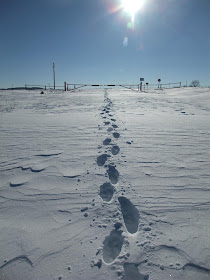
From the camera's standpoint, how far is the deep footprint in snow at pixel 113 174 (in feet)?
7.84

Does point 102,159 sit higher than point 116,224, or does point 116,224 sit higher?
point 102,159

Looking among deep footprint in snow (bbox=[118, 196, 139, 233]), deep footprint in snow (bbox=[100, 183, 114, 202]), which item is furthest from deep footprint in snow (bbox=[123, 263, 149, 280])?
deep footprint in snow (bbox=[100, 183, 114, 202])

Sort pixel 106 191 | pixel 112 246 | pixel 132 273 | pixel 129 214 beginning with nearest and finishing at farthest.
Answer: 1. pixel 132 273
2. pixel 112 246
3. pixel 129 214
4. pixel 106 191

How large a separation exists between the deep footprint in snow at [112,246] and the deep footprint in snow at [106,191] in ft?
1.49

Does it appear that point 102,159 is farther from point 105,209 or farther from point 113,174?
point 105,209

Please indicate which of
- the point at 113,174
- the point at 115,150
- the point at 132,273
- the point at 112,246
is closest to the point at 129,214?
the point at 112,246

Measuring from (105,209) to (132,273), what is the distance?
638mm

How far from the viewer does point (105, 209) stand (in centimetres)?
187

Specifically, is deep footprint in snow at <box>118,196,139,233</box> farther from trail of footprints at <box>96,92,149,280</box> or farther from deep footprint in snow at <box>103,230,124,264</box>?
deep footprint in snow at <box>103,230,124,264</box>

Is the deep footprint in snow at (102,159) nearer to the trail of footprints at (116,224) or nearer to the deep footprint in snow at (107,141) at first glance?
the trail of footprints at (116,224)

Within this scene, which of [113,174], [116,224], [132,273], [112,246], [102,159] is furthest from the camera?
[102,159]

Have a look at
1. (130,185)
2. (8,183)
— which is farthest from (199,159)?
(8,183)

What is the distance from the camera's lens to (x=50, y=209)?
6.25 ft

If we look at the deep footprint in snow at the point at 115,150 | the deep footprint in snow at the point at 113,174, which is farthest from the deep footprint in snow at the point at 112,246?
the deep footprint in snow at the point at 115,150
